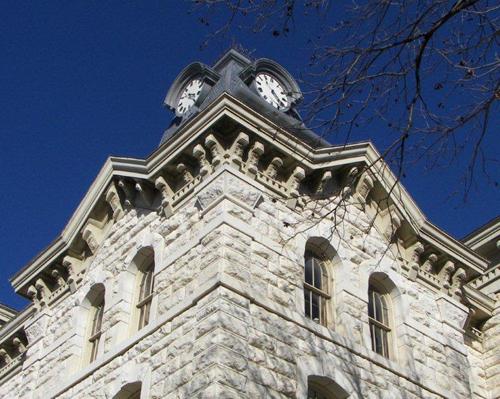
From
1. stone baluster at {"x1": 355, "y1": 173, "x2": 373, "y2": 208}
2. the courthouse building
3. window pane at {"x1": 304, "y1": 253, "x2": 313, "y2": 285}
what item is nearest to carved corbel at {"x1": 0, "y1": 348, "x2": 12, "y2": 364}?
the courthouse building

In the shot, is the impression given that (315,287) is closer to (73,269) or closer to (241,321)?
(241,321)

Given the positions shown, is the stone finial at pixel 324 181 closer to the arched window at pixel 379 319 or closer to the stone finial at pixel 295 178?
the stone finial at pixel 295 178

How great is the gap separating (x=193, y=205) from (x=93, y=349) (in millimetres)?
3690

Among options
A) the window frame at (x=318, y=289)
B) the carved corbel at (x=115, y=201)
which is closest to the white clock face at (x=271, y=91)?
the carved corbel at (x=115, y=201)

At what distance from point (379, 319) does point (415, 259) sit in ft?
5.79

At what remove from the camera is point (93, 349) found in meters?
17.8

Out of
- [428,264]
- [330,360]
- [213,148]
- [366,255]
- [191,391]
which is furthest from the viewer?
[428,264]

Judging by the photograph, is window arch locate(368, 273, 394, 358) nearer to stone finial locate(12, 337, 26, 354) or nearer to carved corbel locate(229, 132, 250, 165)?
carved corbel locate(229, 132, 250, 165)

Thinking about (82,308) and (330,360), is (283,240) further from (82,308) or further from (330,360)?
(82,308)

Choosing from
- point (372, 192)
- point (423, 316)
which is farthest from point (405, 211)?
point (423, 316)

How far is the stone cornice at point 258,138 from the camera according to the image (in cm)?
1650

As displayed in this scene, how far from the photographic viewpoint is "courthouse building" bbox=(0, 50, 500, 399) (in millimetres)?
14732

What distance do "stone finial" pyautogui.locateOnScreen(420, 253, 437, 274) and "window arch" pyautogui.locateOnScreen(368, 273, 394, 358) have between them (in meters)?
1.23

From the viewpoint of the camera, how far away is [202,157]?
55.2 feet
